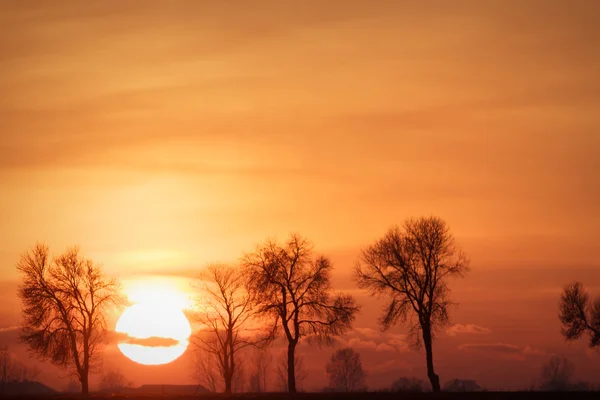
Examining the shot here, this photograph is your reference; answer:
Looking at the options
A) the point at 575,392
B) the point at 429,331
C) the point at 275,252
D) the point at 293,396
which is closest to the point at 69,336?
the point at 275,252

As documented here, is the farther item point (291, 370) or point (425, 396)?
point (291, 370)

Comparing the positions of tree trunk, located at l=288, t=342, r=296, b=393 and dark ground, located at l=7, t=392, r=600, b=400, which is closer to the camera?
dark ground, located at l=7, t=392, r=600, b=400

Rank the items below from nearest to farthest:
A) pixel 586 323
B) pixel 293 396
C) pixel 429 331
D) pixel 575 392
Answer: pixel 575 392 < pixel 293 396 < pixel 429 331 < pixel 586 323

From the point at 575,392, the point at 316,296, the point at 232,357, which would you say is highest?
the point at 316,296

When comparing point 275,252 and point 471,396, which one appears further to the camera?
point 275,252

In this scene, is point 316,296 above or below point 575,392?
above

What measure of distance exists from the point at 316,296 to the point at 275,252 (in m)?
5.45

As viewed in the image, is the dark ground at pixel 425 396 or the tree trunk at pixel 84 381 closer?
the dark ground at pixel 425 396

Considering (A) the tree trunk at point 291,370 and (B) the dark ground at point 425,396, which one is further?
(A) the tree trunk at point 291,370

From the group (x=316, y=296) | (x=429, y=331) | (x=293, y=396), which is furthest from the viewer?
(x=316, y=296)

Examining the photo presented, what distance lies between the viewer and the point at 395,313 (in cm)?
7000

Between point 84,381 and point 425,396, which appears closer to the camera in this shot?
point 425,396

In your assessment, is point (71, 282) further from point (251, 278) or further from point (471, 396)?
point (471, 396)

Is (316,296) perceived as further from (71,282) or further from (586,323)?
(586,323)
